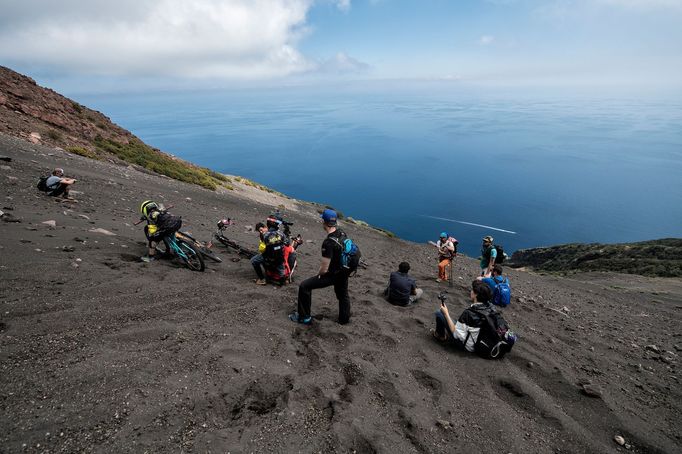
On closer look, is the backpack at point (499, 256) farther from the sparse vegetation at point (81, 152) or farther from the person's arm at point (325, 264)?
the sparse vegetation at point (81, 152)

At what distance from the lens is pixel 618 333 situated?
29.4 ft

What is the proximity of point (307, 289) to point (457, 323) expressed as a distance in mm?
2991

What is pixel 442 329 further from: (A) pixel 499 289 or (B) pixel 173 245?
(B) pixel 173 245

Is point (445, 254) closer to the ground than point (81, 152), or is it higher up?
closer to the ground

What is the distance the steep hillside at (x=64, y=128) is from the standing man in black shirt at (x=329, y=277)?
21785 millimetres

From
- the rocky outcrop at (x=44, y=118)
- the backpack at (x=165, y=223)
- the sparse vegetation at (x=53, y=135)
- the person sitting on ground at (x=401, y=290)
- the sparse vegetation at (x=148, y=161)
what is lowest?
the person sitting on ground at (x=401, y=290)

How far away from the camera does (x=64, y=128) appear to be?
965 inches

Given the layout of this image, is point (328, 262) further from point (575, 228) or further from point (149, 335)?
point (575, 228)

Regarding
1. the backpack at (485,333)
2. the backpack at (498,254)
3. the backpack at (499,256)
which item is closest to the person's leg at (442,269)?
the backpack at (498,254)

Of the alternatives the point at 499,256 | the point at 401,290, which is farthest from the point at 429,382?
the point at 499,256

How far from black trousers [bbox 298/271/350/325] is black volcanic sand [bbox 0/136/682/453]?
1.44 ft

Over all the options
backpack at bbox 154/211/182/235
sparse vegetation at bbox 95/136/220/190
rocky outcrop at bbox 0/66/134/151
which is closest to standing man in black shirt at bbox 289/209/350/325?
backpack at bbox 154/211/182/235

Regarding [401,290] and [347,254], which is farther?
[401,290]

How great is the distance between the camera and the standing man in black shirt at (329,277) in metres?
5.86
